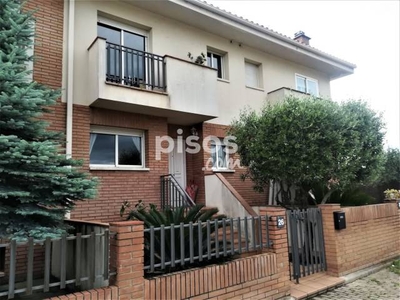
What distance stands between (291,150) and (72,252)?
16.4ft

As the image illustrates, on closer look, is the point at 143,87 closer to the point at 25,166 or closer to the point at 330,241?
the point at 25,166

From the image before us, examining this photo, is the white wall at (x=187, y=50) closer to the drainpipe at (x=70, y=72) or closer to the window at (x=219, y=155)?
the drainpipe at (x=70, y=72)

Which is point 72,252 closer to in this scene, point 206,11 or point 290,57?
point 206,11

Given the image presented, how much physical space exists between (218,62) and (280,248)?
7919 millimetres

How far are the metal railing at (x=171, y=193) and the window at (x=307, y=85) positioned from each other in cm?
808

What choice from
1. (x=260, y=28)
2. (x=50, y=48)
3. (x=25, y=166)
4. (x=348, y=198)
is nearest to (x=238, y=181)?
(x=348, y=198)

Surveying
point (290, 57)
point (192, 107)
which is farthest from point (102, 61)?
point (290, 57)

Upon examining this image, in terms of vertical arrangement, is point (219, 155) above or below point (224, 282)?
above

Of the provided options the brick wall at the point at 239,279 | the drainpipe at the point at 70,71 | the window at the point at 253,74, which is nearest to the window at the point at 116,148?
the drainpipe at the point at 70,71

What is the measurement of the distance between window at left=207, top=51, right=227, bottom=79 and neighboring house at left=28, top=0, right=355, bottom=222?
38 mm

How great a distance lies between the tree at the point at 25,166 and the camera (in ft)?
13.4

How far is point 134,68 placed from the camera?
853 centimetres

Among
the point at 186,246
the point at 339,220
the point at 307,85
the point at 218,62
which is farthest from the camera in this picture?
the point at 307,85

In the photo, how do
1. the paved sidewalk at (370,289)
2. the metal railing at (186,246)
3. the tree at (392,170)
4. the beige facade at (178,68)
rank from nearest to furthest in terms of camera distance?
the metal railing at (186,246)
the paved sidewalk at (370,289)
the beige facade at (178,68)
the tree at (392,170)
